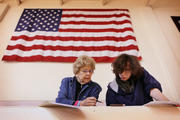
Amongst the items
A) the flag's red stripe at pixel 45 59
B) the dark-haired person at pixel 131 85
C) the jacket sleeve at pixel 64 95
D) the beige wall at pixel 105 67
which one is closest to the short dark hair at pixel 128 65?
the dark-haired person at pixel 131 85

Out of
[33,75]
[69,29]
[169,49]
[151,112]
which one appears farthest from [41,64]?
[169,49]

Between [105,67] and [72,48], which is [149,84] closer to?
[105,67]

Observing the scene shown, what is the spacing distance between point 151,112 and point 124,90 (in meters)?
0.34

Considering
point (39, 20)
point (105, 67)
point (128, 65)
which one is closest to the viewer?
point (128, 65)

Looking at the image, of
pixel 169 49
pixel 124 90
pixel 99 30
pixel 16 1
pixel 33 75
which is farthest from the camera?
pixel 16 1

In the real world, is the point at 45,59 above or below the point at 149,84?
above

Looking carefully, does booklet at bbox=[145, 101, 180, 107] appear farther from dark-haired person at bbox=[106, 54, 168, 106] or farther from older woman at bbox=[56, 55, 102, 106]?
older woman at bbox=[56, 55, 102, 106]

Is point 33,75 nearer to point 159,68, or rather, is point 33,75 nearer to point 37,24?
point 37,24

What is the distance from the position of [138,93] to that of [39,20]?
207 cm

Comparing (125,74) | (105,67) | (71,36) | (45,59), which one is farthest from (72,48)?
(125,74)

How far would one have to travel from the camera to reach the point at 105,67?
6.88 feet

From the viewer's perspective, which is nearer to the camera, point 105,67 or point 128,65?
point 128,65

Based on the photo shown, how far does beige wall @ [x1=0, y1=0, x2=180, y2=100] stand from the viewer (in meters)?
1.89

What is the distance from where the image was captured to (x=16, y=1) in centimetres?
289
